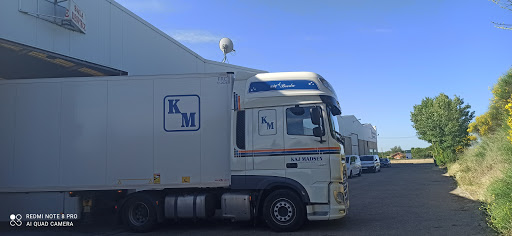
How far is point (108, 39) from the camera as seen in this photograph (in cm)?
1352

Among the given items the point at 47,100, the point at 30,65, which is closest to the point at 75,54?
the point at 30,65

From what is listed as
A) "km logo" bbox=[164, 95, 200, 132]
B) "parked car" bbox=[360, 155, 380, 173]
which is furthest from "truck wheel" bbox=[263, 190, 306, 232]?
"parked car" bbox=[360, 155, 380, 173]

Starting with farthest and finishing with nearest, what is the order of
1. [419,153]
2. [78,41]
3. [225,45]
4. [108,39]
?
1. [419,153]
2. [225,45]
3. [108,39]
4. [78,41]

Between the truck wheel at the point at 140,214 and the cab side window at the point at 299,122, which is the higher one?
the cab side window at the point at 299,122

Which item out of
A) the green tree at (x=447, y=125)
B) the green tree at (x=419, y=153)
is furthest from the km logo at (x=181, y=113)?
the green tree at (x=419, y=153)

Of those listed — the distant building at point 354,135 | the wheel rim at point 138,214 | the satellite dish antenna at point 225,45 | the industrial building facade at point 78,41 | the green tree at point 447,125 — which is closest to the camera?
the wheel rim at point 138,214

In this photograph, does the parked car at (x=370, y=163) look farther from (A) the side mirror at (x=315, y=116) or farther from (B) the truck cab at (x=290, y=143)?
(A) the side mirror at (x=315, y=116)

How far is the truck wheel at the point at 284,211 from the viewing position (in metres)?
7.89

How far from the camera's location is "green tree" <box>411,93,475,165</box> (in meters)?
28.6

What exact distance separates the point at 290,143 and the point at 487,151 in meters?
12.3

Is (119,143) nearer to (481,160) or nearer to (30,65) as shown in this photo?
(30,65)

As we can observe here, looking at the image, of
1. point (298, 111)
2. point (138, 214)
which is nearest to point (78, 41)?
point (138, 214)

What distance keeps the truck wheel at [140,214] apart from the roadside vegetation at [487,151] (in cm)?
723

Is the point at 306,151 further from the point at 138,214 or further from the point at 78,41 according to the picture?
the point at 78,41
